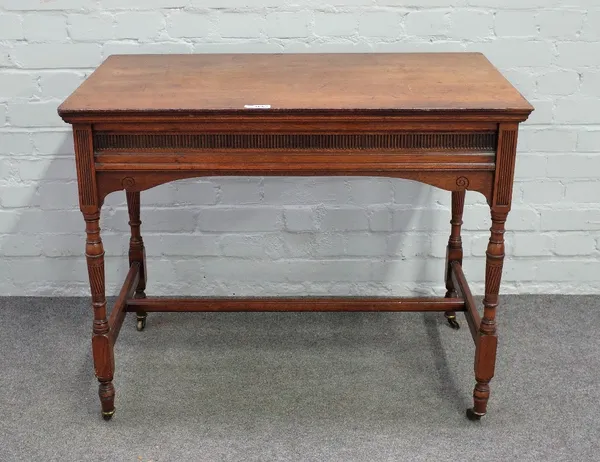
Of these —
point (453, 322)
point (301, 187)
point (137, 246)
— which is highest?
Answer: point (301, 187)

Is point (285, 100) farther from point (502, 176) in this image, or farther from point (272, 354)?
point (272, 354)

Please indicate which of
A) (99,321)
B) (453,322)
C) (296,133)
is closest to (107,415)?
(99,321)

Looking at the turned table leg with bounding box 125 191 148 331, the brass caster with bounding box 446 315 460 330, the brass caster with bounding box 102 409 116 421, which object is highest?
the turned table leg with bounding box 125 191 148 331

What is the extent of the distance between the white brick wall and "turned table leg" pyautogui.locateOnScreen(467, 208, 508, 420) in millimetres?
738

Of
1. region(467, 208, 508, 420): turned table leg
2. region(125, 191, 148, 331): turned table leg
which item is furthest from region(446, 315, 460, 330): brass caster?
region(125, 191, 148, 331): turned table leg

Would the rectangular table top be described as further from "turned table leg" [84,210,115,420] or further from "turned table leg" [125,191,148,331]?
"turned table leg" [125,191,148,331]

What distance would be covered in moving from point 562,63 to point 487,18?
1.00 ft

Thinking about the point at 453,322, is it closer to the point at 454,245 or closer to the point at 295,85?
the point at 454,245

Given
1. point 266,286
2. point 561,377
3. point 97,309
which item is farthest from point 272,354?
point 561,377

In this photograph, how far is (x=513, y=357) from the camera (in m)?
2.82

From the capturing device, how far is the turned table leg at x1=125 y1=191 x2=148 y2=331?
290 cm

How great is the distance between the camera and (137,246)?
297 cm

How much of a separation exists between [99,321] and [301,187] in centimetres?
95

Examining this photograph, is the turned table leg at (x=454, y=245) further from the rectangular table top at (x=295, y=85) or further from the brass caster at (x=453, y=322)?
the rectangular table top at (x=295, y=85)
